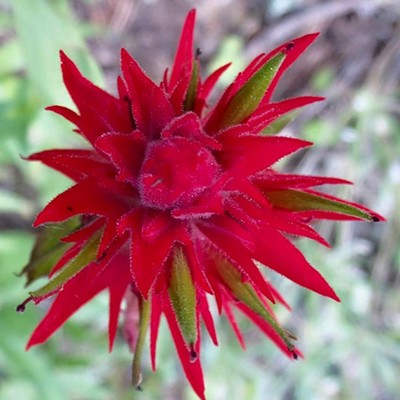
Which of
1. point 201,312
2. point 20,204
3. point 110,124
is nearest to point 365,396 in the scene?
point 20,204

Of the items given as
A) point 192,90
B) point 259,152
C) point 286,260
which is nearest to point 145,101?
point 192,90

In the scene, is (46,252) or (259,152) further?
(46,252)

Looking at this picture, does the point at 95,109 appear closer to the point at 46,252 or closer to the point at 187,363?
the point at 46,252

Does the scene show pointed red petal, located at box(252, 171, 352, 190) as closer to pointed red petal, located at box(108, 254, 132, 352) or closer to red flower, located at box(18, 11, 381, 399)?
red flower, located at box(18, 11, 381, 399)

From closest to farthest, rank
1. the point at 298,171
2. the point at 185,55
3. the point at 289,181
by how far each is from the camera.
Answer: the point at 289,181 → the point at 185,55 → the point at 298,171

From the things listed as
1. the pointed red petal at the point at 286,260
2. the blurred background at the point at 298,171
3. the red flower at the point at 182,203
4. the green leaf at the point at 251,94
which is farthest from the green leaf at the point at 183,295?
the blurred background at the point at 298,171

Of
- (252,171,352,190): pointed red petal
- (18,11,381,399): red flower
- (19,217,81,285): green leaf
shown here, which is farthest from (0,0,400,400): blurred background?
(252,171,352,190): pointed red petal

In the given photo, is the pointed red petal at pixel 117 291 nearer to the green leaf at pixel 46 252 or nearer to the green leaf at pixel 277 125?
the green leaf at pixel 46 252
